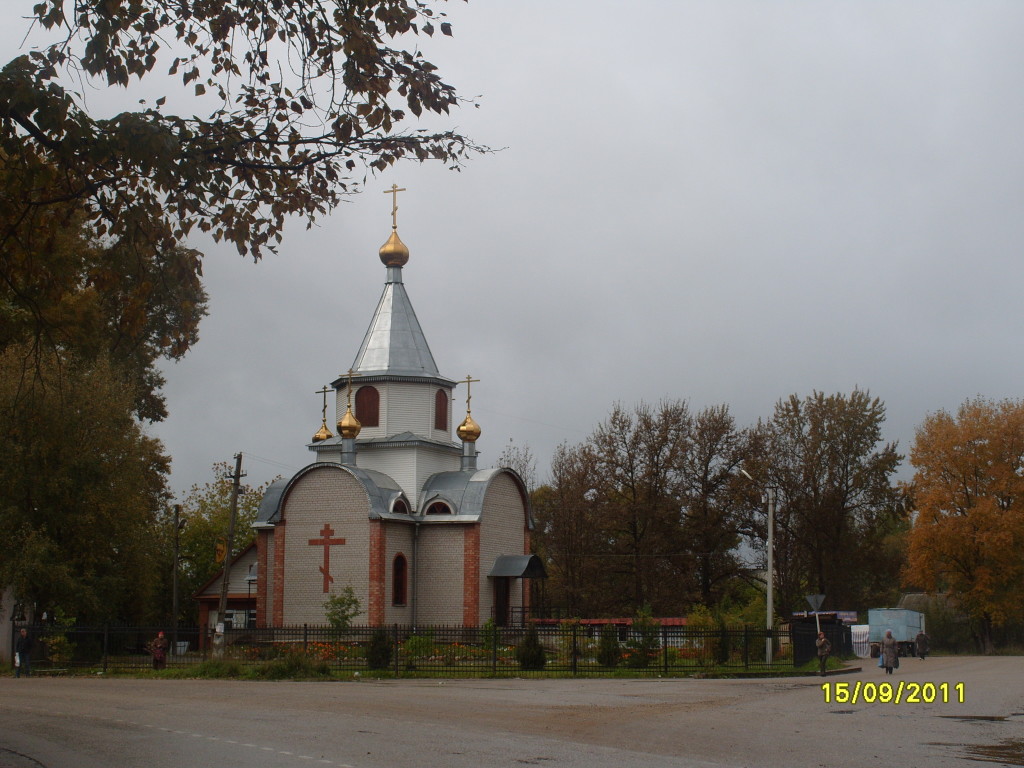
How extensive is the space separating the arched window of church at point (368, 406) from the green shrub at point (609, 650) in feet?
41.6

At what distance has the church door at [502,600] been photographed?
3369 cm

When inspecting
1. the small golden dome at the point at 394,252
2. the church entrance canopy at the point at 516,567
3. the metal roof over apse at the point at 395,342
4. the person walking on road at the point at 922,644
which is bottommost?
the person walking on road at the point at 922,644

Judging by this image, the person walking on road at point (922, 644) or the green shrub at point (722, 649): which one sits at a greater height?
the green shrub at point (722, 649)

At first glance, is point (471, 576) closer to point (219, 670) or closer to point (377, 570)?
point (377, 570)

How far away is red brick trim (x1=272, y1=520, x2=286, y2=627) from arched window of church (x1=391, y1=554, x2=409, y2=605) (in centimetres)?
328

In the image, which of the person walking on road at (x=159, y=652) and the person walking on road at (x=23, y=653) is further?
the person walking on road at (x=159, y=652)

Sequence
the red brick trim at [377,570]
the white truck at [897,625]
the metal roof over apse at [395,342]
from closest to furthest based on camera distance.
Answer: the red brick trim at [377,570]
the metal roof over apse at [395,342]
the white truck at [897,625]

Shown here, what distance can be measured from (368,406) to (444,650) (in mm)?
12057

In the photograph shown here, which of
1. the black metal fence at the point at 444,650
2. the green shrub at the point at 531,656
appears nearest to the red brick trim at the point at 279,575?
the black metal fence at the point at 444,650

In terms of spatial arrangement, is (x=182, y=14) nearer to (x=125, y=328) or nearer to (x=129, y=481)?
(x=125, y=328)

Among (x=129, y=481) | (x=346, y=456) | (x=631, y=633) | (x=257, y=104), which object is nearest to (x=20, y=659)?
(x=129, y=481)

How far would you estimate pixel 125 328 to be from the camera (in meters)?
10.8

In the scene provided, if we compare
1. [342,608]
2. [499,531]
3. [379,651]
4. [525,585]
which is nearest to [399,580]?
[342,608]

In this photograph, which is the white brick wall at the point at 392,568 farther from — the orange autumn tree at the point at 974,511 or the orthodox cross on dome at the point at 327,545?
the orange autumn tree at the point at 974,511
